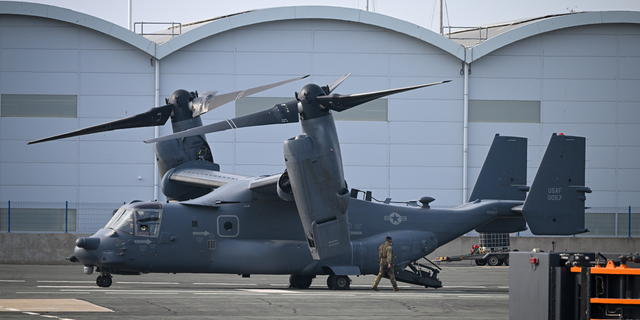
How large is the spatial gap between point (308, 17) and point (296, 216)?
1645cm

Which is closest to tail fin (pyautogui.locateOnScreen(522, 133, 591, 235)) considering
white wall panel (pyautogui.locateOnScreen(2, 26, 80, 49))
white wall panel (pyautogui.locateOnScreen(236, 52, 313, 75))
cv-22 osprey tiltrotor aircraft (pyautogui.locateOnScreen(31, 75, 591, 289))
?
cv-22 osprey tiltrotor aircraft (pyautogui.locateOnScreen(31, 75, 591, 289))

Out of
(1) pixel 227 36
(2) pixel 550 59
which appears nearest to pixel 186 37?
(1) pixel 227 36

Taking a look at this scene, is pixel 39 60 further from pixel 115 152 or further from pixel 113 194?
pixel 113 194

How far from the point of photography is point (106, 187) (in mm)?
32844

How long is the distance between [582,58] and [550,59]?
168 centimetres

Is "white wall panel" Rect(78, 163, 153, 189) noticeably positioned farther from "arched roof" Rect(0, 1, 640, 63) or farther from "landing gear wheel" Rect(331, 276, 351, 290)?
"landing gear wheel" Rect(331, 276, 351, 290)

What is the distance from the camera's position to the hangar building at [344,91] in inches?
1297

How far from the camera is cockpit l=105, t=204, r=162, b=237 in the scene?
18.8 m

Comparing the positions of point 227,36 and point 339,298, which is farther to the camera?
point 227,36

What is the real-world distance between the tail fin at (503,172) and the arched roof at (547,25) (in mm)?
11832

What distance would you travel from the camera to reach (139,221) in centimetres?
1888

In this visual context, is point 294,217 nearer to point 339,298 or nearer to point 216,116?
point 339,298

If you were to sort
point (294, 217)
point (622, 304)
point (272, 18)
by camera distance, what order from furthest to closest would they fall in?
point (272, 18), point (294, 217), point (622, 304)

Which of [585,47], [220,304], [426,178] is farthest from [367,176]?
[220,304]
